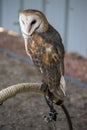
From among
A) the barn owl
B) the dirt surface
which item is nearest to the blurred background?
the dirt surface

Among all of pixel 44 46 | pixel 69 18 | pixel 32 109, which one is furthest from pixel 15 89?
pixel 69 18

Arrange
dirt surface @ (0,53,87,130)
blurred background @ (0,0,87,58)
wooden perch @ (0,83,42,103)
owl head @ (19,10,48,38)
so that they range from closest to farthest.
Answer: owl head @ (19,10,48,38), wooden perch @ (0,83,42,103), dirt surface @ (0,53,87,130), blurred background @ (0,0,87,58)

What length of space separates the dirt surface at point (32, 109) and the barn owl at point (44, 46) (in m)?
1.46

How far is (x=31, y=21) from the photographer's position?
1.55 m

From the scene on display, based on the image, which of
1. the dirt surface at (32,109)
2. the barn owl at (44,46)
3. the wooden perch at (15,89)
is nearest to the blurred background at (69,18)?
the dirt surface at (32,109)

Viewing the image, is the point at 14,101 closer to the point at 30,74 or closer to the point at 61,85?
the point at 30,74

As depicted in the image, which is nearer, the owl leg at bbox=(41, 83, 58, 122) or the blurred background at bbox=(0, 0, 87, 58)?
the owl leg at bbox=(41, 83, 58, 122)

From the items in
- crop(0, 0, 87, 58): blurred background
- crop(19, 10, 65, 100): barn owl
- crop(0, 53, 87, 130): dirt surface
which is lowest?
crop(0, 53, 87, 130): dirt surface

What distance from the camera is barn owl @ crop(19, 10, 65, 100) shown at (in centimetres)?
156

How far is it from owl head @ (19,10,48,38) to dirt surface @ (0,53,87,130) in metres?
1.66

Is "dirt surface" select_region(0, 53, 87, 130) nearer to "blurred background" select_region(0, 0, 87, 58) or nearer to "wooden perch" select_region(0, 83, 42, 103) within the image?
"blurred background" select_region(0, 0, 87, 58)

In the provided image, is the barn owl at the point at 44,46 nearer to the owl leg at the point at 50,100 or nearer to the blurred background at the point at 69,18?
the owl leg at the point at 50,100

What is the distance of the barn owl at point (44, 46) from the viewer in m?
1.56

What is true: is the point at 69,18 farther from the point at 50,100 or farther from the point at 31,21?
the point at 31,21
